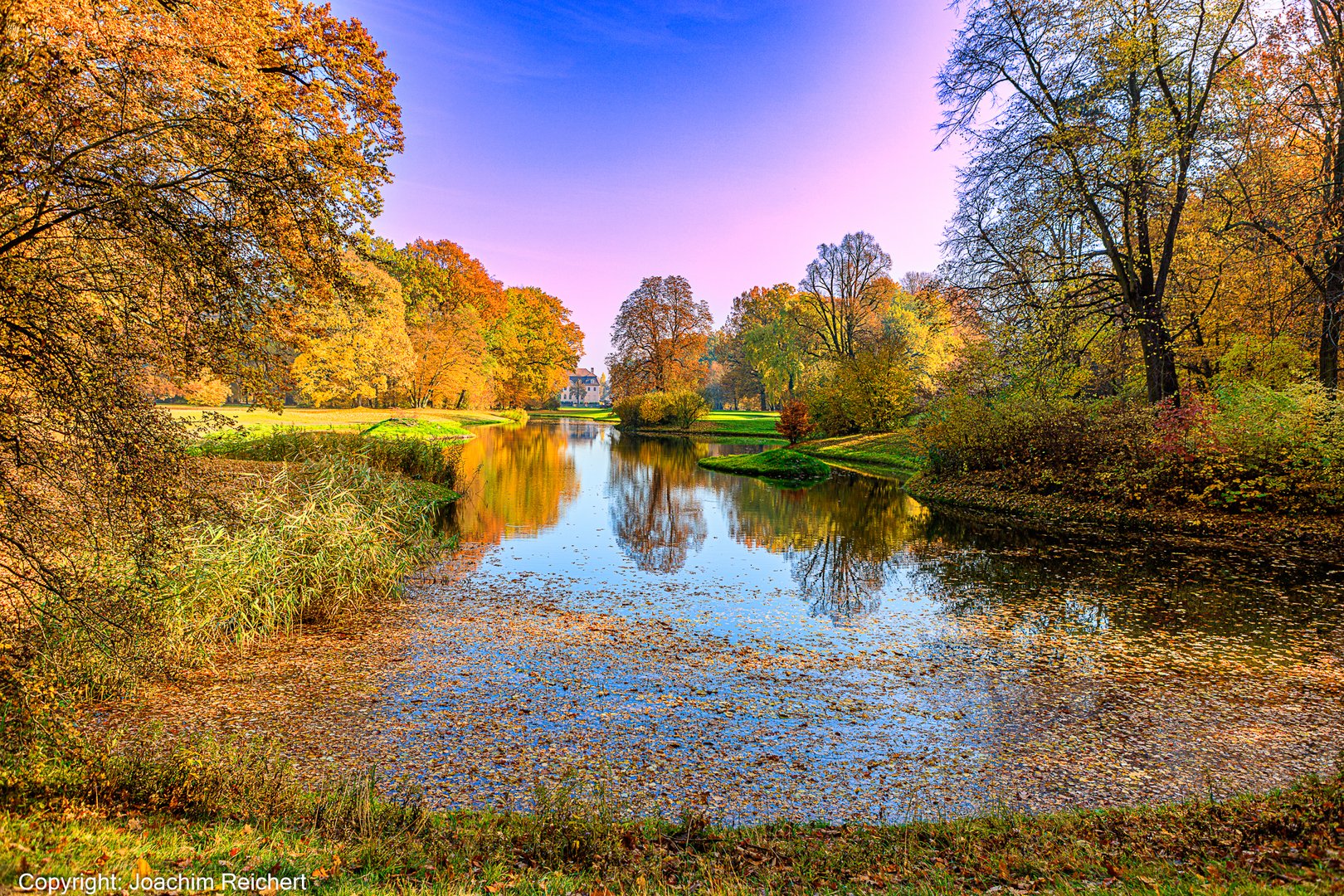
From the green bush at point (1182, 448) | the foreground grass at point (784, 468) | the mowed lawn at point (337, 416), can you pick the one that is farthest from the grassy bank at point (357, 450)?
the green bush at point (1182, 448)

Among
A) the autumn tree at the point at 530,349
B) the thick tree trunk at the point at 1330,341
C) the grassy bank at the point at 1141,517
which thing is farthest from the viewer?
the autumn tree at the point at 530,349

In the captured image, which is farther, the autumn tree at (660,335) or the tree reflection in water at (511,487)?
the autumn tree at (660,335)

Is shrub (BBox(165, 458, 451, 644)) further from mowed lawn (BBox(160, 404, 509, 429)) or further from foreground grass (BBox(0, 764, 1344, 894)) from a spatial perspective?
mowed lawn (BBox(160, 404, 509, 429))

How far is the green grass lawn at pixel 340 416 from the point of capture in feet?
102

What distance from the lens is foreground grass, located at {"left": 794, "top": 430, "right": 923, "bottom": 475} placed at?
25.2 metres

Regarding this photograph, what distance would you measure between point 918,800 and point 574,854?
219 centimetres

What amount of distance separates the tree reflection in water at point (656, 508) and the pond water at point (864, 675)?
16 cm

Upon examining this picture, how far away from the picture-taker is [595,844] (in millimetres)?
3398

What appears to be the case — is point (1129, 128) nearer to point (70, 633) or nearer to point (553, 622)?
point (553, 622)

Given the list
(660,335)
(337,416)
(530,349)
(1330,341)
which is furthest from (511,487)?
(530,349)

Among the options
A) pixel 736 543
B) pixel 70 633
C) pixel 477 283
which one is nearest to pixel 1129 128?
pixel 736 543

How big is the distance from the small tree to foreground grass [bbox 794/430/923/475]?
2.86 feet

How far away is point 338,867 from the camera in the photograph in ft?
9.70

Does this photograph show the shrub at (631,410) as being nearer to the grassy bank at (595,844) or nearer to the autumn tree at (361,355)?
the autumn tree at (361,355)
